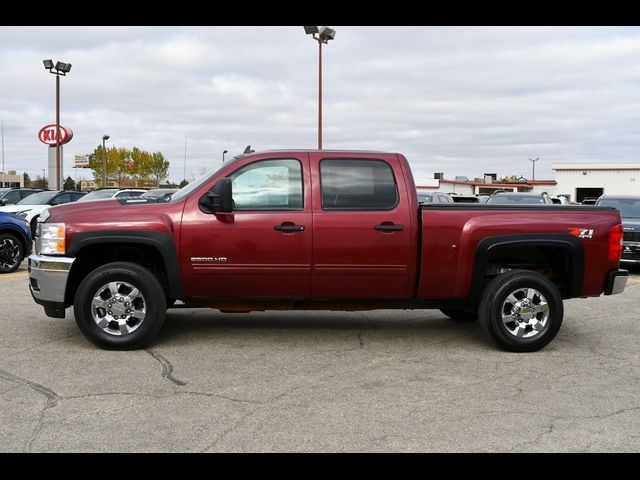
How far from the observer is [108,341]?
636 cm

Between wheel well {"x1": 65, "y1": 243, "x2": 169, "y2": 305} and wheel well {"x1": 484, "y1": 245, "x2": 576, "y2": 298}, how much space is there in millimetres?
3270

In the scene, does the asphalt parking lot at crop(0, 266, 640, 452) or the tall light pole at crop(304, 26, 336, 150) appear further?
the tall light pole at crop(304, 26, 336, 150)

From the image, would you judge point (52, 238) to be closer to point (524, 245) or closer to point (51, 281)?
point (51, 281)

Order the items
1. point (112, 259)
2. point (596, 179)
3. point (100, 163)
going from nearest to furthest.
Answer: point (112, 259) < point (596, 179) < point (100, 163)

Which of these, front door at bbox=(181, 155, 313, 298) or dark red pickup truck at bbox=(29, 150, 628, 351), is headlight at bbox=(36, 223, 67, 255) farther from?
front door at bbox=(181, 155, 313, 298)

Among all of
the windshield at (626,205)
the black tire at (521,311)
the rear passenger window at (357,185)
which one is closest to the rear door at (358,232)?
the rear passenger window at (357,185)

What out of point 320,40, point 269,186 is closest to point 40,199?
point 320,40

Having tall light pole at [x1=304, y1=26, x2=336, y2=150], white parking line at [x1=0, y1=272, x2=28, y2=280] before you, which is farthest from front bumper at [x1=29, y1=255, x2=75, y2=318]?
tall light pole at [x1=304, y1=26, x2=336, y2=150]

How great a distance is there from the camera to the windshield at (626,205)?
1463cm

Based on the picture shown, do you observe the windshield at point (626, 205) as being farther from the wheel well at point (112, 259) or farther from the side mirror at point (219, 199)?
the wheel well at point (112, 259)

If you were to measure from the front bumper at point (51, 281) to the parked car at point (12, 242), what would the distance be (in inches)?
251

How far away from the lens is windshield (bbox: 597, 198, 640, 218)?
576 inches

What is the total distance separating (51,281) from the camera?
644 centimetres

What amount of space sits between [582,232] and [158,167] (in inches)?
2963
